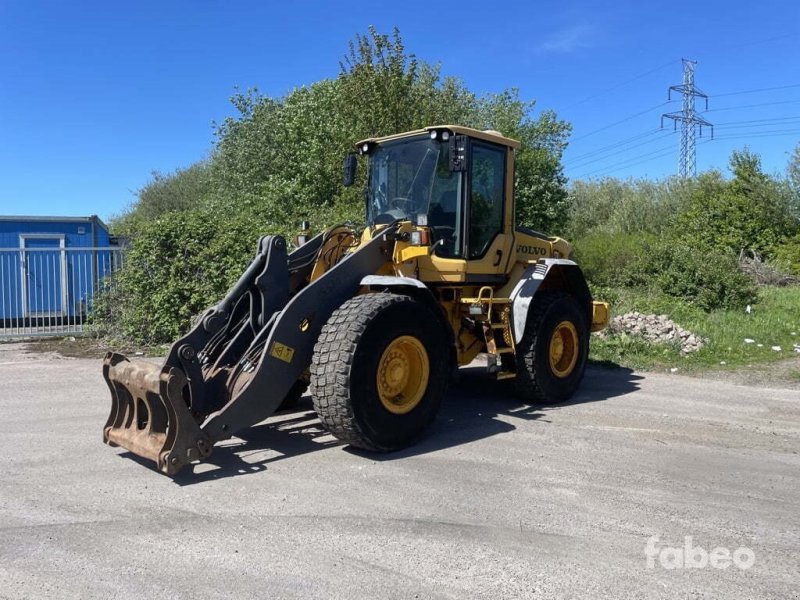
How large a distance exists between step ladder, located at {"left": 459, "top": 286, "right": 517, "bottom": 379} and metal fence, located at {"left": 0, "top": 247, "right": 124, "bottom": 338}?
358 inches

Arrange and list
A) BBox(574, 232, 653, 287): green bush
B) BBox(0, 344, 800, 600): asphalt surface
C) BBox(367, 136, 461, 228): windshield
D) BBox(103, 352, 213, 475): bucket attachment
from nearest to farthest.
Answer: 1. BBox(0, 344, 800, 600): asphalt surface
2. BBox(103, 352, 213, 475): bucket attachment
3. BBox(367, 136, 461, 228): windshield
4. BBox(574, 232, 653, 287): green bush

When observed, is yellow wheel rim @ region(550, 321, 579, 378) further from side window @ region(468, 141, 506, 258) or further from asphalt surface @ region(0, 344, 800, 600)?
side window @ region(468, 141, 506, 258)

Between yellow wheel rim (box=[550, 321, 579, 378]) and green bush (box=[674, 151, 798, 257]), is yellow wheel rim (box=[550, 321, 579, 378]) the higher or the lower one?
the lower one

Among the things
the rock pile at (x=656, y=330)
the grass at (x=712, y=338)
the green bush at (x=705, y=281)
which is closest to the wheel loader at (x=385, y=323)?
the grass at (x=712, y=338)

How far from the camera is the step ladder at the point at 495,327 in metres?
6.60

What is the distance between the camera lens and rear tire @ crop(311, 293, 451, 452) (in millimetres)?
5078

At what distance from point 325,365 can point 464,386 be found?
372 centimetres

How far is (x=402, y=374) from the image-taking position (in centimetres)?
563

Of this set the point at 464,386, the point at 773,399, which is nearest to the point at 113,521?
the point at 464,386

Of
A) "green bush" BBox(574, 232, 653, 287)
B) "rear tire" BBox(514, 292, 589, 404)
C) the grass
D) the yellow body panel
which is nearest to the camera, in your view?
the yellow body panel

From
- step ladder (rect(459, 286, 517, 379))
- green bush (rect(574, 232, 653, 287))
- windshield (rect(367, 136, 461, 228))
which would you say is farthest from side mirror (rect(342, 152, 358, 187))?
green bush (rect(574, 232, 653, 287))

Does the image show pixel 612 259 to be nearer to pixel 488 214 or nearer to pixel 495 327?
pixel 488 214

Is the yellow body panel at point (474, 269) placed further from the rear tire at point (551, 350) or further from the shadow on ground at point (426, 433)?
the shadow on ground at point (426, 433)

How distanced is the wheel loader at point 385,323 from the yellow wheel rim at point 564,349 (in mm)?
16
